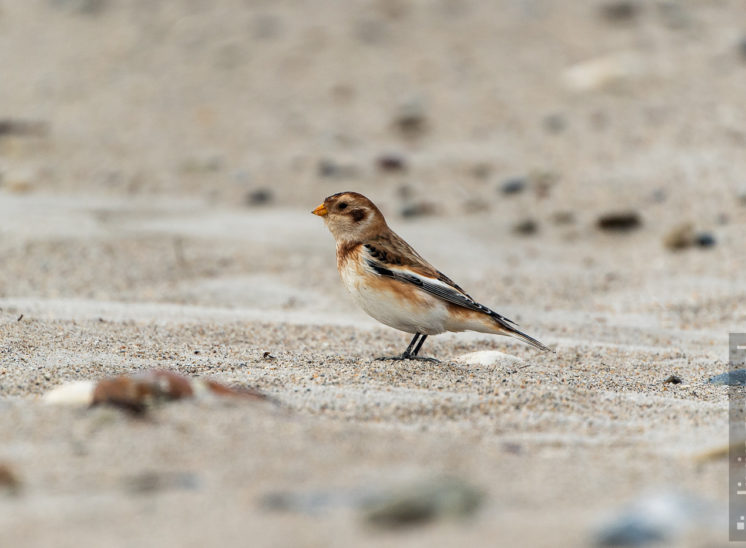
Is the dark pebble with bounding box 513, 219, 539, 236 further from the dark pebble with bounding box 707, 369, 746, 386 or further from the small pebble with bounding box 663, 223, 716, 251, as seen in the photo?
the dark pebble with bounding box 707, 369, 746, 386

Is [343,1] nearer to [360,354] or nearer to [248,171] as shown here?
[248,171]

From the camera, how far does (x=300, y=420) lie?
4.04 meters

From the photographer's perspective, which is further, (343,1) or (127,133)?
(343,1)

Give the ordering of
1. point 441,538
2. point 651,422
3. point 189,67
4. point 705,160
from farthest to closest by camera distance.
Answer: point 189,67 → point 705,160 → point 651,422 → point 441,538

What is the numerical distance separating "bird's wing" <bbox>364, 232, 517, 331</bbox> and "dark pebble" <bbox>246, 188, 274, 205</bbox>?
4324 millimetres

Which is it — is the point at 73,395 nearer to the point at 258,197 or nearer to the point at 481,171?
the point at 258,197

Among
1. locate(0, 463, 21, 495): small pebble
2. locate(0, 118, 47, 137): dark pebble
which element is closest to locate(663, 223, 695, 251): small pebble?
locate(0, 118, 47, 137): dark pebble

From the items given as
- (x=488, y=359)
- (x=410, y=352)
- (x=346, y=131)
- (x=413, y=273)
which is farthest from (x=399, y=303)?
(x=346, y=131)

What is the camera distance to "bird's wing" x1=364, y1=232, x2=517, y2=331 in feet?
18.6

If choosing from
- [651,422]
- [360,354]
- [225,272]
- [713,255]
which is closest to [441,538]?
[651,422]

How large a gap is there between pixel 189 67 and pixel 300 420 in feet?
31.6

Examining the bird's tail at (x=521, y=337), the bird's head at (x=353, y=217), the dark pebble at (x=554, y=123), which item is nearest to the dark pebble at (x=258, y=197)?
the dark pebble at (x=554, y=123)

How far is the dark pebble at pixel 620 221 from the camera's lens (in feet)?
30.8

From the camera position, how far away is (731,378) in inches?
216
